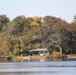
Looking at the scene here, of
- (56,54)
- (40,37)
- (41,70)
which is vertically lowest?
(41,70)

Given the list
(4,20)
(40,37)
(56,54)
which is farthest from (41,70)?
(4,20)

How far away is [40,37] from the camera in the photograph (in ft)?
272

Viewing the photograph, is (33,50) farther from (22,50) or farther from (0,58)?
(0,58)

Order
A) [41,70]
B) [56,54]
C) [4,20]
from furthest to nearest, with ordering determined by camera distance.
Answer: [4,20], [56,54], [41,70]

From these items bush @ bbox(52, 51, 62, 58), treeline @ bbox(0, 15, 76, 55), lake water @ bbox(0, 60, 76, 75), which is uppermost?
treeline @ bbox(0, 15, 76, 55)

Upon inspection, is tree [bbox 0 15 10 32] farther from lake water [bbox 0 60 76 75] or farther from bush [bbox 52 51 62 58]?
lake water [bbox 0 60 76 75]

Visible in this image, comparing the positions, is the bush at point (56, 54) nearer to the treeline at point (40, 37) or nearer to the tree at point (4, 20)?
the treeline at point (40, 37)

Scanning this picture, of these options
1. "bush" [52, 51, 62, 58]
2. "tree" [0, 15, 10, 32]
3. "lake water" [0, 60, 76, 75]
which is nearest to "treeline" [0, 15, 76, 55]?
"bush" [52, 51, 62, 58]

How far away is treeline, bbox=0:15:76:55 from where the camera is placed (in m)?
77.1

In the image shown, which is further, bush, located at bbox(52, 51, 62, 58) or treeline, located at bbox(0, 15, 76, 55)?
treeline, located at bbox(0, 15, 76, 55)

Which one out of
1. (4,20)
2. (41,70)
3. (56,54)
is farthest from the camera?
(4,20)

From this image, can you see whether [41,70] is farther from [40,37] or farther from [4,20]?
[4,20]

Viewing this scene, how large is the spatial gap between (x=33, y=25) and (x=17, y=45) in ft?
41.6

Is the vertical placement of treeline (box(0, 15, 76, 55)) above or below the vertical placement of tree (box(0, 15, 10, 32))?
below
